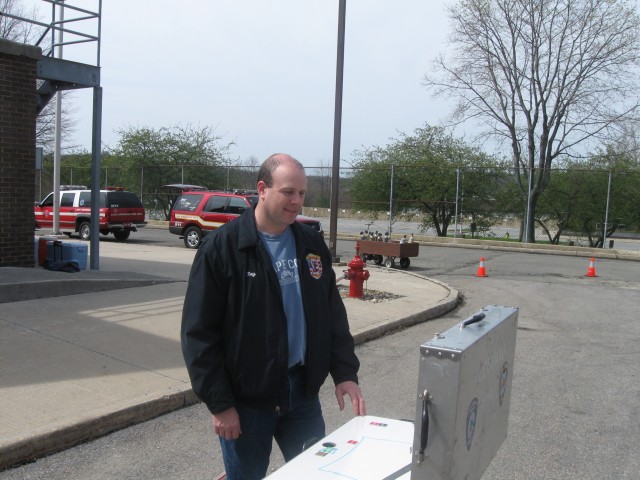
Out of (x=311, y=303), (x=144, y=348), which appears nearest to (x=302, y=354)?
(x=311, y=303)

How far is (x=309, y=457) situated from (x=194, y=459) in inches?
86.3

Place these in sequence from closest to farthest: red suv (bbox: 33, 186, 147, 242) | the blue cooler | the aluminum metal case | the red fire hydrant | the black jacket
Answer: the aluminum metal case
the black jacket
the red fire hydrant
the blue cooler
red suv (bbox: 33, 186, 147, 242)

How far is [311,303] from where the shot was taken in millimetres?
2629

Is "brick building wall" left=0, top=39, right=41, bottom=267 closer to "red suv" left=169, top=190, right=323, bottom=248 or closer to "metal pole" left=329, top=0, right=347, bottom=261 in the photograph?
"metal pole" left=329, top=0, right=347, bottom=261

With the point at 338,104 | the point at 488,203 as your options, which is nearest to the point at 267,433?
the point at 338,104

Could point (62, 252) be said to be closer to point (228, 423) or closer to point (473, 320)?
point (228, 423)

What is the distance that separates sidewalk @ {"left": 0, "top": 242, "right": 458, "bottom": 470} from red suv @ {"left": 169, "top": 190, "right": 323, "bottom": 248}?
800 centimetres

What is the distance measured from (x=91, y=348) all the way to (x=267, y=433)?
417cm

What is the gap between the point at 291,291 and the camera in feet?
8.57

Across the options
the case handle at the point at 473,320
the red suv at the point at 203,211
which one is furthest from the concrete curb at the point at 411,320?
the red suv at the point at 203,211

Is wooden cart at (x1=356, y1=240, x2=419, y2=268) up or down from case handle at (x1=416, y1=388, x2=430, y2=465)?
down

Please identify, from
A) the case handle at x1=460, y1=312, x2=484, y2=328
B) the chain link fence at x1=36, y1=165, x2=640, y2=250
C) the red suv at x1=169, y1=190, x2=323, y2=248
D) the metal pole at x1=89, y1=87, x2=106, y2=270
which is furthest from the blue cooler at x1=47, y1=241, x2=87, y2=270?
the chain link fence at x1=36, y1=165, x2=640, y2=250

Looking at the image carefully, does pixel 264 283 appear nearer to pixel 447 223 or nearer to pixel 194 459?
pixel 194 459

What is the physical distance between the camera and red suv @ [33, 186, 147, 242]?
21.7 meters
